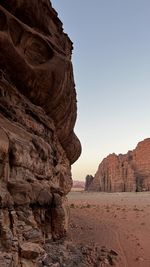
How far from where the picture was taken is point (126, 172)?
86.5 meters

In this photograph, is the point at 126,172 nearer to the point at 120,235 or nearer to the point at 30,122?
the point at 120,235

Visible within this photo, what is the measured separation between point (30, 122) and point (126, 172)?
80.5 m

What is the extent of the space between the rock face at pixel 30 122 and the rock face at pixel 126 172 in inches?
2976

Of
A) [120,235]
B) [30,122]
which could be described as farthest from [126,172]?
[30,122]

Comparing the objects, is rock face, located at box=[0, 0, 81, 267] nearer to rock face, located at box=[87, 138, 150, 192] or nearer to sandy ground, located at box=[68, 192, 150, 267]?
sandy ground, located at box=[68, 192, 150, 267]

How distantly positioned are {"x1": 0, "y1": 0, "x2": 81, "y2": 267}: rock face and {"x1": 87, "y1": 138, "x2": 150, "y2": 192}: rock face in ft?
248

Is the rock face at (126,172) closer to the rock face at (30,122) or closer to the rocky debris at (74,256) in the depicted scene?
the rocky debris at (74,256)

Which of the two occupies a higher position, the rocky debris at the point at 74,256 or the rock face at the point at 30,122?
the rock face at the point at 30,122

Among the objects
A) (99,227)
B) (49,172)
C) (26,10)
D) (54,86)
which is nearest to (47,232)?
(49,172)

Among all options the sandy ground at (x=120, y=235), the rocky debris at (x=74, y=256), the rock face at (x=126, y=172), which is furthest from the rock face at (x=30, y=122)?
the rock face at (x=126, y=172)

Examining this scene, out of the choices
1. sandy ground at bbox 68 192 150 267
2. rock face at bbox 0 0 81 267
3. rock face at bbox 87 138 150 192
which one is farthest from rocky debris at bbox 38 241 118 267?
rock face at bbox 87 138 150 192

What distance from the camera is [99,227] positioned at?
16469 mm

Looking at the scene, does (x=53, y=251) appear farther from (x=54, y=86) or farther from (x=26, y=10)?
(x=26, y=10)

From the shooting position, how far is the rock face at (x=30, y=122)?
20.7ft
